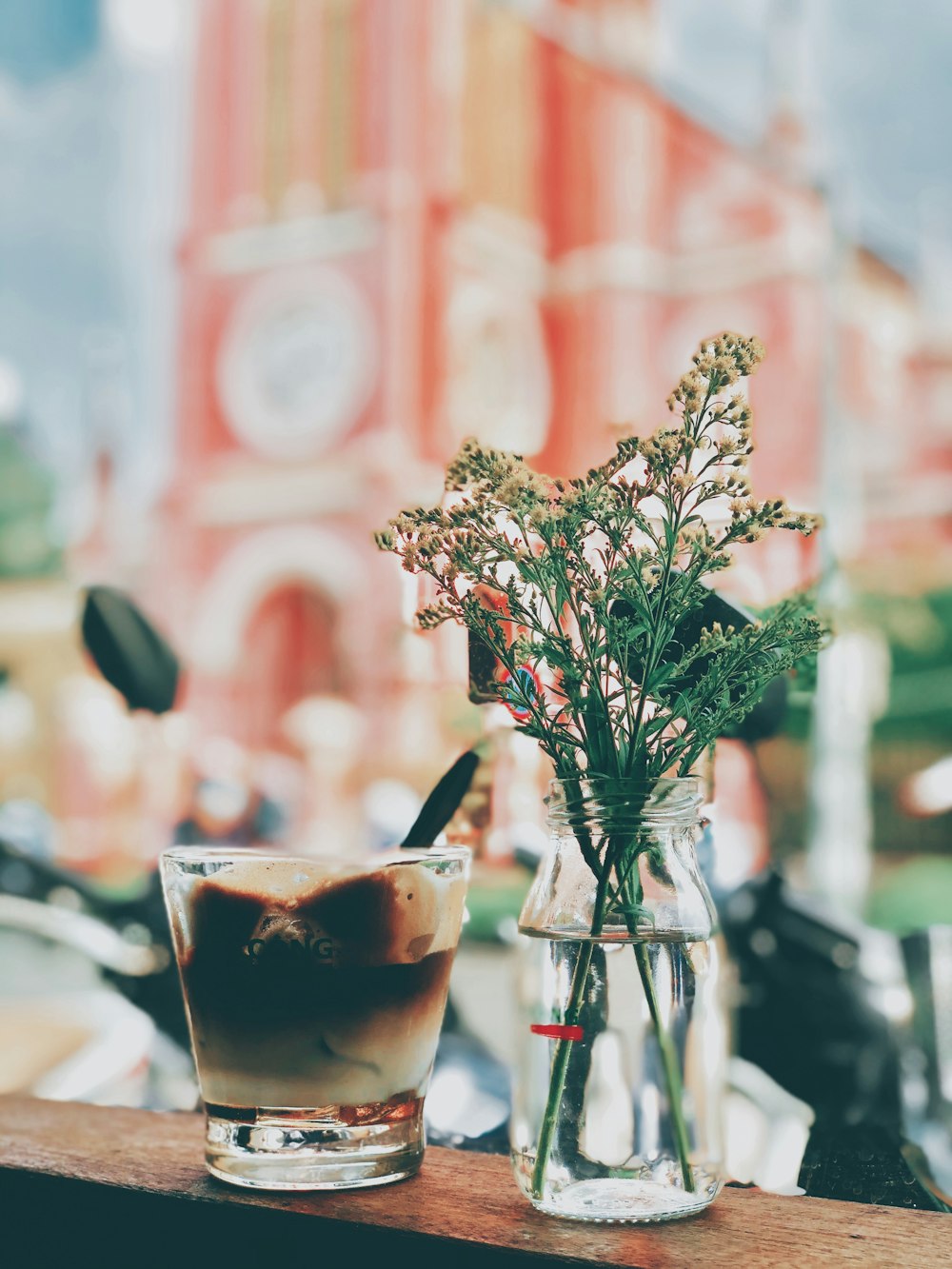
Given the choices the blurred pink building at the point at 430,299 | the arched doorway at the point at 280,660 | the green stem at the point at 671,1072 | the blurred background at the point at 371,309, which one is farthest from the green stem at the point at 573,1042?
the arched doorway at the point at 280,660

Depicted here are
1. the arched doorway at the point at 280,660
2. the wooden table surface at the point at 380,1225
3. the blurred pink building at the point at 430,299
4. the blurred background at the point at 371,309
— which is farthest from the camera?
the arched doorway at the point at 280,660

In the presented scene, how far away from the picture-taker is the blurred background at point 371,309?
9.01 metres

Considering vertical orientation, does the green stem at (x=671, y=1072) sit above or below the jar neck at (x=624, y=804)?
below

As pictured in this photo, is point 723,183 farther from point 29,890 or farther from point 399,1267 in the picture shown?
point 399,1267

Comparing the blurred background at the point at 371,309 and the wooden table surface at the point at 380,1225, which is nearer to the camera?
the wooden table surface at the point at 380,1225

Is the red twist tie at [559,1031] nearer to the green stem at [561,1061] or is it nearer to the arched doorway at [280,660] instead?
the green stem at [561,1061]

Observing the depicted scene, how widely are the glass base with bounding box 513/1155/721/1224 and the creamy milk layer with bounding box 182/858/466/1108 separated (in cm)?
7

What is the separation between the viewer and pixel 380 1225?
1.45 feet

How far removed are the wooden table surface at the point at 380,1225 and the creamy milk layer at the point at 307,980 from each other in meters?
0.04

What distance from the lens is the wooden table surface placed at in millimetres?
424

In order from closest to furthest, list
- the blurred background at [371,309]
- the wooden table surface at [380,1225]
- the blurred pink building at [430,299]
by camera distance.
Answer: the wooden table surface at [380,1225] < the blurred background at [371,309] < the blurred pink building at [430,299]

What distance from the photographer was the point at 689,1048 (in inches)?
18.5

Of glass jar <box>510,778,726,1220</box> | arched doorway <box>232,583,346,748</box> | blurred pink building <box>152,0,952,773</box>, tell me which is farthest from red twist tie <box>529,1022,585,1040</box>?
arched doorway <box>232,583,346,748</box>

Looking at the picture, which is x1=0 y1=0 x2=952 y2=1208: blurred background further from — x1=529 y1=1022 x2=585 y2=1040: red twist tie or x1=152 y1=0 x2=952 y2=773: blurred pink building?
x1=529 y1=1022 x2=585 y2=1040: red twist tie
